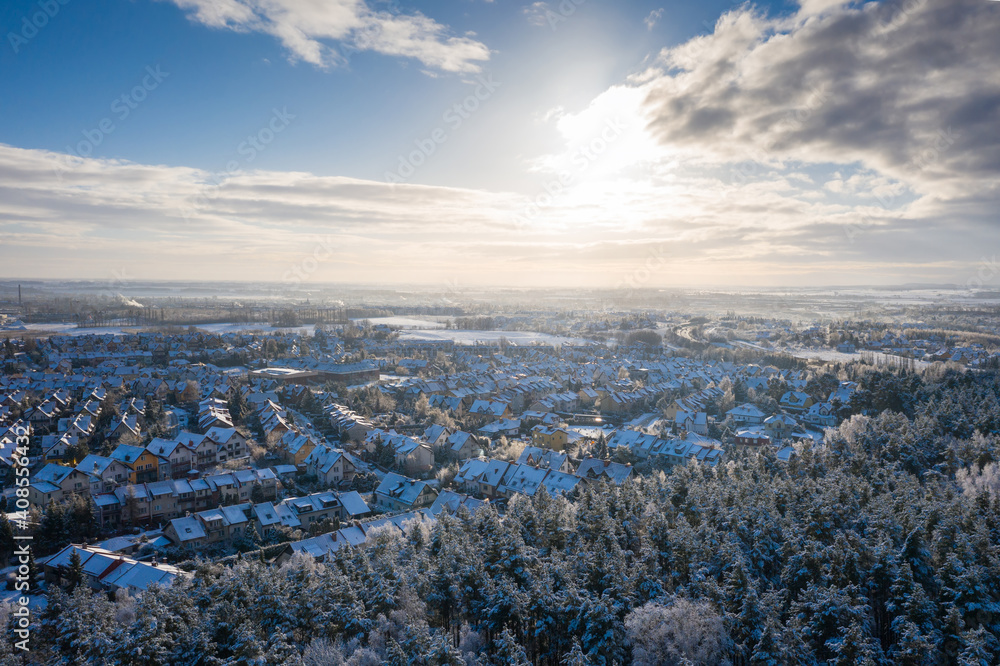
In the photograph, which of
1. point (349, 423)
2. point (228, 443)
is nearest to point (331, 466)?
point (228, 443)

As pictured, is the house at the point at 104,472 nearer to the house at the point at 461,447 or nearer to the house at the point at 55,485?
the house at the point at 55,485

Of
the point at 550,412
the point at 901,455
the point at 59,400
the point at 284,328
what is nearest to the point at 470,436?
the point at 550,412

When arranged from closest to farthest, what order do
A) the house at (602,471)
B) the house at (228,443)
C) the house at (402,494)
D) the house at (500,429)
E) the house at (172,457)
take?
the house at (402,494), the house at (602,471), the house at (172,457), the house at (228,443), the house at (500,429)

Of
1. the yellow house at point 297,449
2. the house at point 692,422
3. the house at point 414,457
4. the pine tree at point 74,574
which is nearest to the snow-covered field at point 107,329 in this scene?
the yellow house at point 297,449

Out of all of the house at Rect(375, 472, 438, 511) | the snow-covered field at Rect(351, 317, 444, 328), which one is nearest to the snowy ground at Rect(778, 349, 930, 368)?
the house at Rect(375, 472, 438, 511)

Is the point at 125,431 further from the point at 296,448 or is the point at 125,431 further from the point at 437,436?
the point at 437,436

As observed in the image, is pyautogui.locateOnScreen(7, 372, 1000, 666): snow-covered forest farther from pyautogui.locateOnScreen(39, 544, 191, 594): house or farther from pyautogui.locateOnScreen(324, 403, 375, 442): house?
pyautogui.locateOnScreen(324, 403, 375, 442): house
